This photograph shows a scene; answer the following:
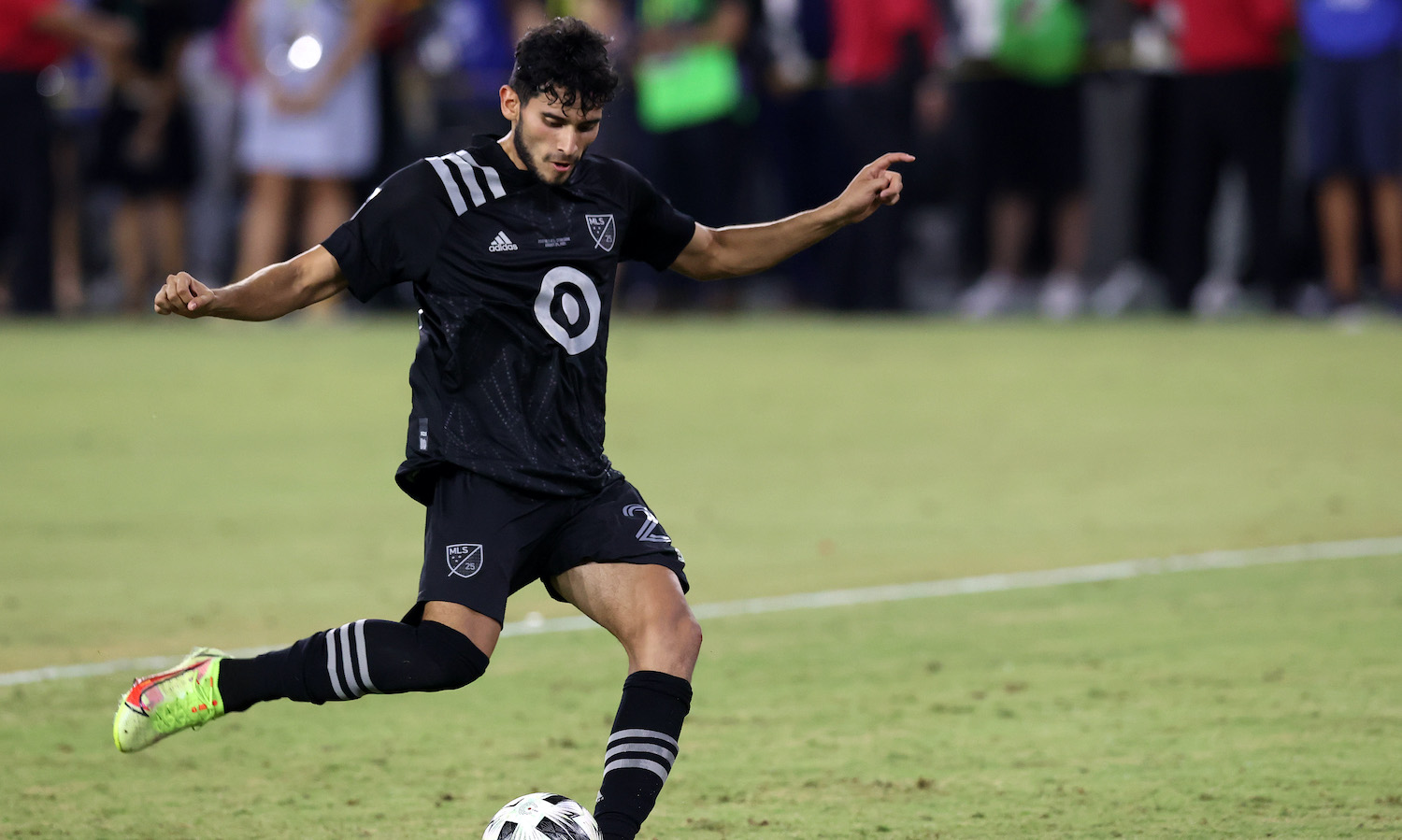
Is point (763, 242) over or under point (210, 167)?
under

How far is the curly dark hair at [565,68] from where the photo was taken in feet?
16.1

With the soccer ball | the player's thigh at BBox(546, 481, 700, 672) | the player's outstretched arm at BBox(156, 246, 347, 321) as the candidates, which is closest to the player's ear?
the player's outstretched arm at BBox(156, 246, 347, 321)

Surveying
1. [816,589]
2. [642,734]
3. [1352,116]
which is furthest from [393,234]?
[1352,116]

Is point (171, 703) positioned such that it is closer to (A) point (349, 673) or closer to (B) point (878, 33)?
(A) point (349, 673)

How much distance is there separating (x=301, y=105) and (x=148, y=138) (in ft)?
6.23

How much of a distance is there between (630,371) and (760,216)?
4812mm

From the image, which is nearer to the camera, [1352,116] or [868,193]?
[868,193]

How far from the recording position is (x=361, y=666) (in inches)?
185

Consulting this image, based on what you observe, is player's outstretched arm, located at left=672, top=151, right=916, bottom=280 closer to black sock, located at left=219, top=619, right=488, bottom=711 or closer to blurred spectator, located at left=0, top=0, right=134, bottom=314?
black sock, located at left=219, top=619, right=488, bottom=711

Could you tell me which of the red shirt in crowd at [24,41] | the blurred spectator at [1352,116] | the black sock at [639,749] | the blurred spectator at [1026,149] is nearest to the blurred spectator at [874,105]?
the blurred spectator at [1026,149]

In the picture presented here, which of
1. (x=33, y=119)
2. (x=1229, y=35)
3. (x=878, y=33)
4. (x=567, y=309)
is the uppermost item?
(x=878, y=33)

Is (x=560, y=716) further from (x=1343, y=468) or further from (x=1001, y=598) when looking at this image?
(x=1343, y=468)

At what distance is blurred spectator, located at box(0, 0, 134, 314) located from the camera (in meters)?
16.3

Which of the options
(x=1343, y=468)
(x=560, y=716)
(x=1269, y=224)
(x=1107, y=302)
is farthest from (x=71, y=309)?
(x=560, y=716)
